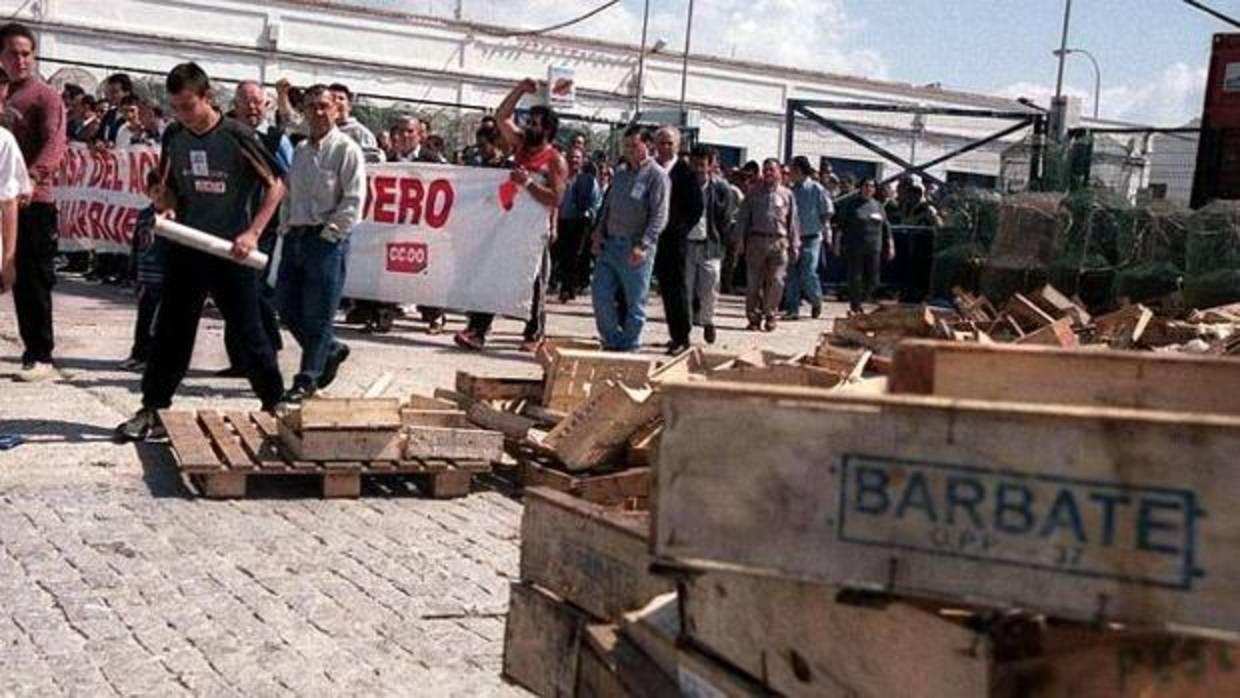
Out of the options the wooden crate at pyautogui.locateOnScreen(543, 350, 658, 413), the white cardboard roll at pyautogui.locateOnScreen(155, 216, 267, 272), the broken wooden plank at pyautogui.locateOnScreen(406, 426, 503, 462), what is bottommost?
the broken wooden plank at pyautogui.locateOnScreen(406, 426, 503, 462)

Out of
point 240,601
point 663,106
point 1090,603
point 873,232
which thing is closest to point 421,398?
point 240,601

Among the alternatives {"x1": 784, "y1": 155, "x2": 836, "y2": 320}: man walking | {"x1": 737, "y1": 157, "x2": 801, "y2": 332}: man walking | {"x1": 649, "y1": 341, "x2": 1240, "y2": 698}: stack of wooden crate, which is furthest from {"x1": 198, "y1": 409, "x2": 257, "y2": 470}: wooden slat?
{"x1": 784, "y1": 155, "x2": 836, "y2": 320}: man walking

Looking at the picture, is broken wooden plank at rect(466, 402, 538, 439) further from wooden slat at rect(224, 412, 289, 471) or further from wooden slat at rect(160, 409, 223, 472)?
wooden slat at rect(160, 409, 223, 472)

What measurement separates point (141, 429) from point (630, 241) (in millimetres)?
4424

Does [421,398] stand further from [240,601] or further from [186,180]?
[240,601]

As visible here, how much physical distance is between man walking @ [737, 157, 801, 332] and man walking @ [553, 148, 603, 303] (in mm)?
2876

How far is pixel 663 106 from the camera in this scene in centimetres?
4738

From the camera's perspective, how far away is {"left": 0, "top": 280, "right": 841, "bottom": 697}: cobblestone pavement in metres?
4.63

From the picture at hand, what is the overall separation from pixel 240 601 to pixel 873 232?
1511 centimetres

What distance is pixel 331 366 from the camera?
9.56 metres

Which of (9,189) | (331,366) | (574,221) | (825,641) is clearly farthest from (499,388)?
(574,221)

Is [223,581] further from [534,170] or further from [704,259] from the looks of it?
[704,259]

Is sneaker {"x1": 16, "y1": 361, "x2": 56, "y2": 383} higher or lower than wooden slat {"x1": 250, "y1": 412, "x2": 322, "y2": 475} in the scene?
lower

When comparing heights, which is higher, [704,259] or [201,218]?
[201,218]
